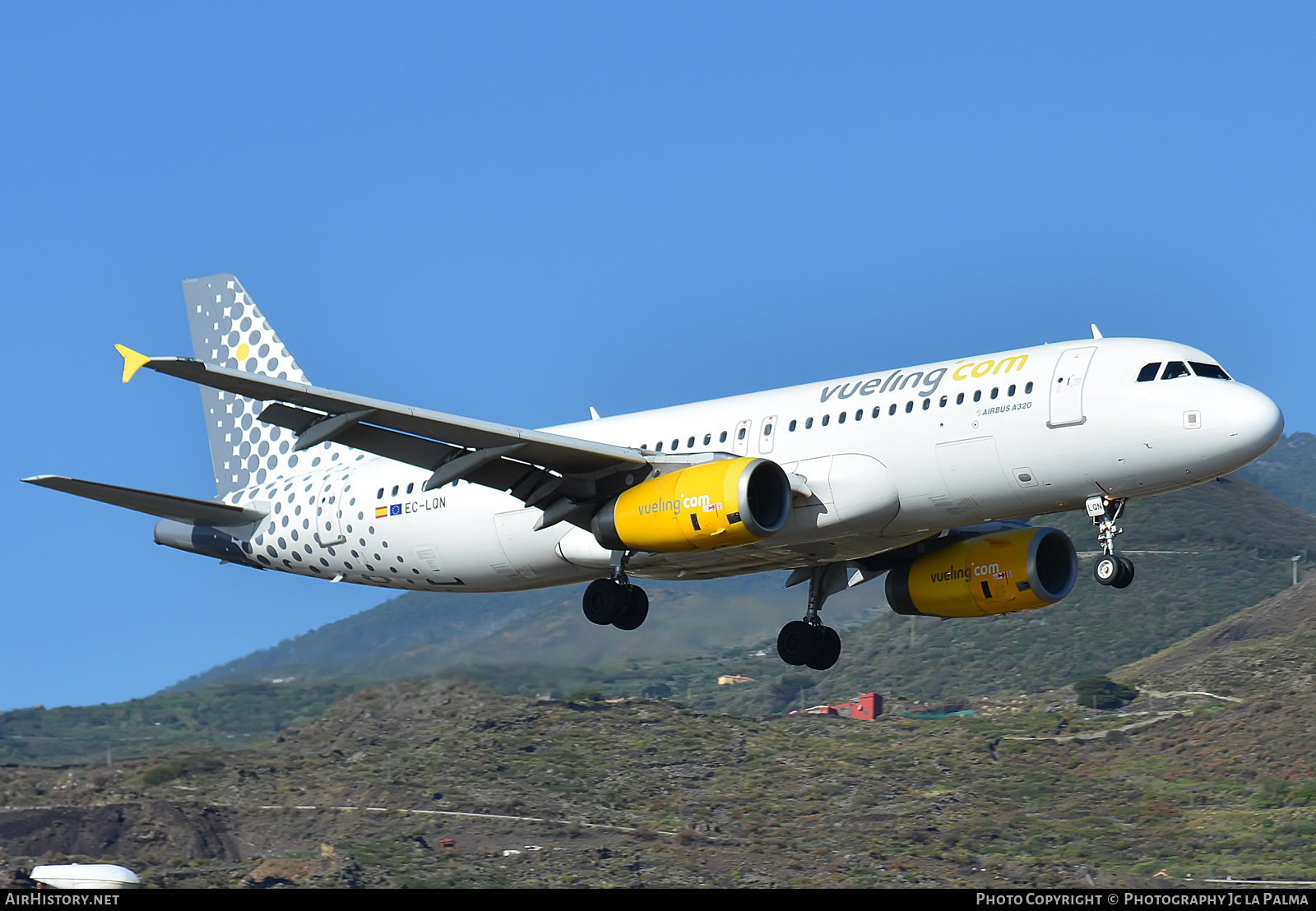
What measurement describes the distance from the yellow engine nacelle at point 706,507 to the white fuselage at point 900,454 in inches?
32.8

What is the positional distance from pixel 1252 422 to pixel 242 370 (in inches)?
940

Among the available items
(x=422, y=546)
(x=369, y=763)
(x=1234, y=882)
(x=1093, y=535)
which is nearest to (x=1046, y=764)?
(x=1234, y=882)

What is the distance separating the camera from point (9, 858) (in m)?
74.4

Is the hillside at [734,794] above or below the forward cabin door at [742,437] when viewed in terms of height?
above

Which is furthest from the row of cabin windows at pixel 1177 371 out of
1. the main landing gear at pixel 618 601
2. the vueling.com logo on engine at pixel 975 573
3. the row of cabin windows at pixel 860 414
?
the main landing gear at pixel 618 601

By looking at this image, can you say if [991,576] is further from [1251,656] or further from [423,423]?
[1251,656]

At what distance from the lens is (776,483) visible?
29594 millimetres

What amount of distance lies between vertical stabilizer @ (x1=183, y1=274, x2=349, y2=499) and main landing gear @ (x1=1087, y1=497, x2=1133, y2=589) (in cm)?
1751

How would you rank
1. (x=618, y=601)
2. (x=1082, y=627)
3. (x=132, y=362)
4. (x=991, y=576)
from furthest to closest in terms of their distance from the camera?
1. (x=1082, y=627)
2. (x=991, y=576)
3. (x=618, y=601)
4. (x=132, y=362)

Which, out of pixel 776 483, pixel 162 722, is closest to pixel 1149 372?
pixel 776 483

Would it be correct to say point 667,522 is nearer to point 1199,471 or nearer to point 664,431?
point 664,431

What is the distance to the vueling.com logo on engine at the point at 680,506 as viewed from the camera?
96.2ft

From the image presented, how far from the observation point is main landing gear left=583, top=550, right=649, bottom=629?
Result: 32.1 m

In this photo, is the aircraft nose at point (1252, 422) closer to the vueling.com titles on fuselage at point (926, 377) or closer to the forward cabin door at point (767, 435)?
the vueling.com titles on fuselage at point (926, 377)
